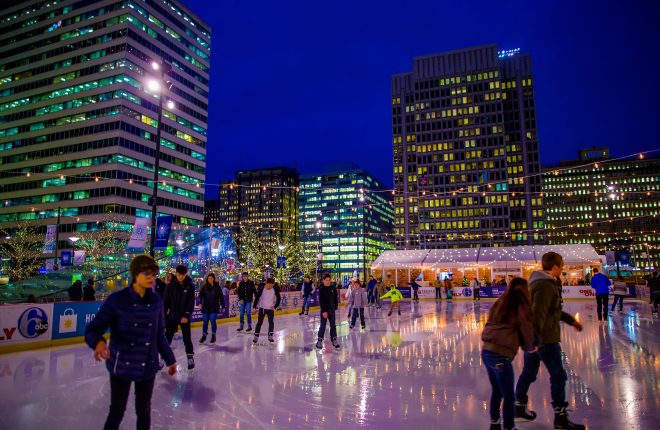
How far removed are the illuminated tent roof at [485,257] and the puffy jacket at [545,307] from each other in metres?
35.3

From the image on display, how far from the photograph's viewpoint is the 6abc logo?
11703mm

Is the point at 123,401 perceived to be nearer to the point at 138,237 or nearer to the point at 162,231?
the point at 138,237

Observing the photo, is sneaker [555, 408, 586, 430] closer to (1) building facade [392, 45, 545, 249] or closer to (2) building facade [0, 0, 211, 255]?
(2) building facade [0, 0, 211, 255]

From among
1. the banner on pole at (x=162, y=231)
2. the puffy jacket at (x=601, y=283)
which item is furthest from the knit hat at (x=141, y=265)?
the puffy jacket at (x=601, y=283)

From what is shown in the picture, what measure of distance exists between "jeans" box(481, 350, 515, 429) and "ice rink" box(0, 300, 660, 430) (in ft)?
1.90

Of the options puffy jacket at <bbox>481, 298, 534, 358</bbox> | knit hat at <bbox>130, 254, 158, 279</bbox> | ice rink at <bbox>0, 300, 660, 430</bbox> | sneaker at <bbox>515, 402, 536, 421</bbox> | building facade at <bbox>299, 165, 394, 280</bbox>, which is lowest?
ice rink at <bbox>0, 300, 660, 430</bbox>

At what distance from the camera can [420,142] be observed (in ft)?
382

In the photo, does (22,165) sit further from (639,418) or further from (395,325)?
(639,418)

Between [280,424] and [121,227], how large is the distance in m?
72.7

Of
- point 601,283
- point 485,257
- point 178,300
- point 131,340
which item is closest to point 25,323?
point 178,300

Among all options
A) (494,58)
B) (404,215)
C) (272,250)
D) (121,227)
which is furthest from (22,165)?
(494,58)

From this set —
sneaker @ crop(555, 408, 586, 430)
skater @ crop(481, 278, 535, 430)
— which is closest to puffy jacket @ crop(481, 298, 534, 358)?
skater @ crop(481, 278, 535, 430)

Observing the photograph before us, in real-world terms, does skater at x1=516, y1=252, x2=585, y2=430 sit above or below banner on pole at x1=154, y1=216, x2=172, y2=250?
below

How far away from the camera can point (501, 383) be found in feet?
13.9
